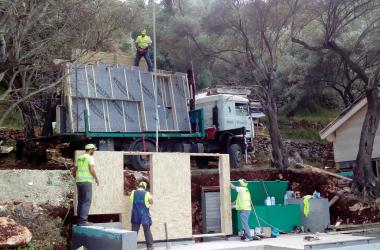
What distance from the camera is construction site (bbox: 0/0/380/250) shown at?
12.0m

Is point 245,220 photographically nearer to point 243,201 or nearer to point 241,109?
point 243,201

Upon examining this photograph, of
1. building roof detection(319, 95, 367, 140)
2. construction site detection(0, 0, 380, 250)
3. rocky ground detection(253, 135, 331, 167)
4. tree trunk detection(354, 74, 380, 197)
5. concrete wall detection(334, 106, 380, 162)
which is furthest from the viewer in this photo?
rocky ground detection(253, 135, 331, 167)

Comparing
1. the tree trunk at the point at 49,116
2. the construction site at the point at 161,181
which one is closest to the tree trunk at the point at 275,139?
the construction site at the point at 161,181

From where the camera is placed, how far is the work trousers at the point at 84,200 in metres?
11.5

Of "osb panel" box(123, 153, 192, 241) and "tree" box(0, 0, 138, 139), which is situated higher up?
"tree" box(0, 0, 138, 139)

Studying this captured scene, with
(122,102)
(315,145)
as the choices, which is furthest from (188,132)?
(315,145)

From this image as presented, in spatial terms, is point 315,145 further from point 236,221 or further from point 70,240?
point 70,240

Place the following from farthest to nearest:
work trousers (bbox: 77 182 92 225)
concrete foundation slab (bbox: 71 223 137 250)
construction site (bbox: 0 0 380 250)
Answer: construction site (bbox: 0 0 380 250)
work trousers (bbox: 77 182 92 225)
concrete foundation slab (bbox: 71 223 137 250)

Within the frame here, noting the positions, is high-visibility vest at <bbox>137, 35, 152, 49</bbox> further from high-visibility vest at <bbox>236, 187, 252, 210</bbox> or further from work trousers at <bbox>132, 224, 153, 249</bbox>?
work trousers at <bbox>132, 224, 153, 249</bbox>

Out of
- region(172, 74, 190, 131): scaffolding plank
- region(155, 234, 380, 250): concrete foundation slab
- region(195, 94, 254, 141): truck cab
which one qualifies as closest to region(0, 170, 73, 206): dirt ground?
region(155, 234, 380, 250): concrete foundation slab

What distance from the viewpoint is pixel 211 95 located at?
23641mm

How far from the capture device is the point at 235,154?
73.6 ft

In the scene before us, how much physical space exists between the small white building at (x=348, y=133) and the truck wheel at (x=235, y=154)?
593cm

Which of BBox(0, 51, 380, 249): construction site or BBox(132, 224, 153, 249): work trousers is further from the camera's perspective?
BBox(0, 51, 380, 249): construction site
